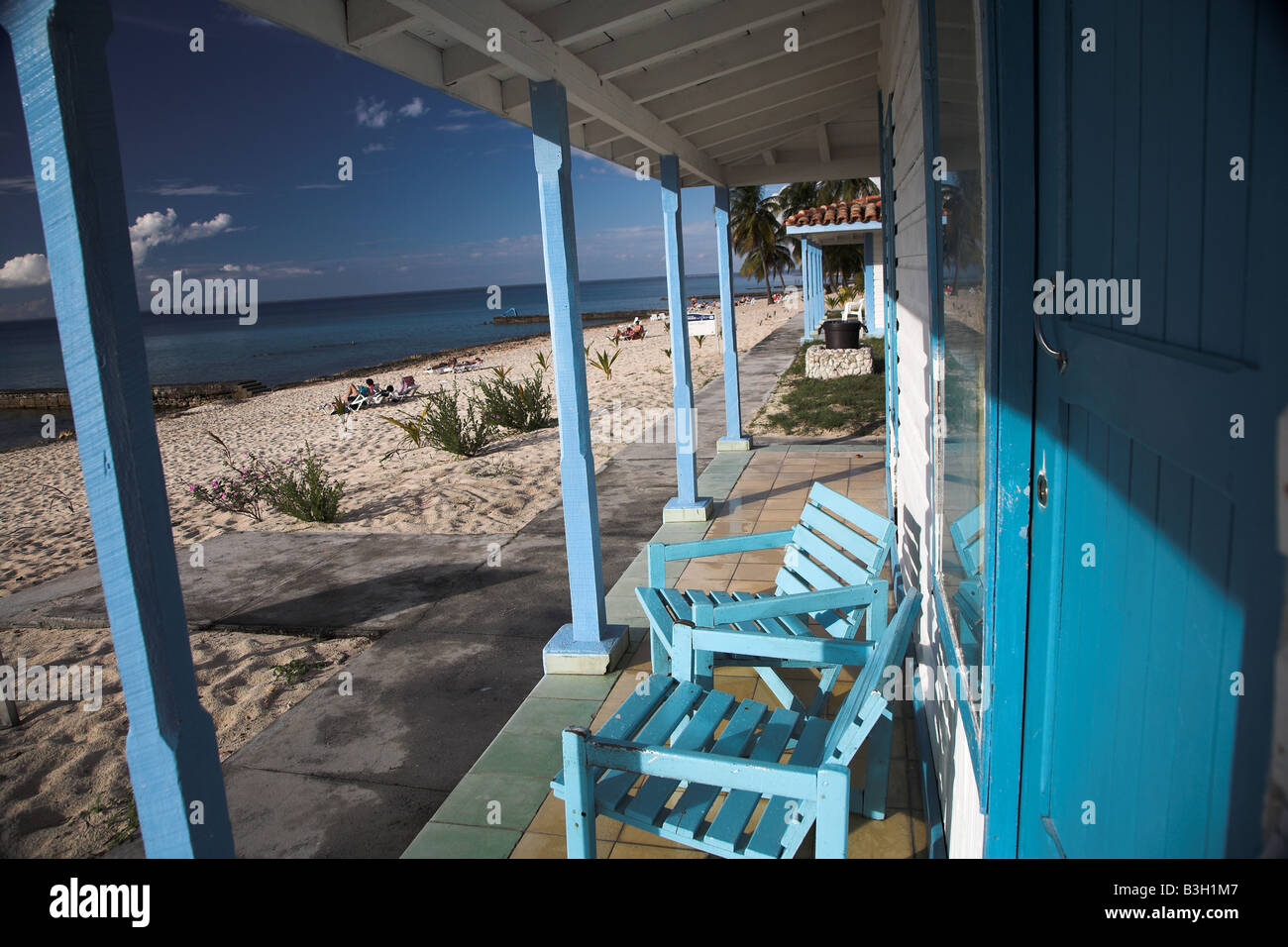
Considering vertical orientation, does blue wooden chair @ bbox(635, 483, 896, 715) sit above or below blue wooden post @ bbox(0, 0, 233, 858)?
below

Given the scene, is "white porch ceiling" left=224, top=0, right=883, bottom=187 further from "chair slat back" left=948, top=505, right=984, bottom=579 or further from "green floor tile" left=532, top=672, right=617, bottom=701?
"green floor tile" left=532, top=672, right=617, bottom=701

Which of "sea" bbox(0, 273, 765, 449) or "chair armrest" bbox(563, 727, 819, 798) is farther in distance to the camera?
"sea" bbox(0, 273, 765, 449)

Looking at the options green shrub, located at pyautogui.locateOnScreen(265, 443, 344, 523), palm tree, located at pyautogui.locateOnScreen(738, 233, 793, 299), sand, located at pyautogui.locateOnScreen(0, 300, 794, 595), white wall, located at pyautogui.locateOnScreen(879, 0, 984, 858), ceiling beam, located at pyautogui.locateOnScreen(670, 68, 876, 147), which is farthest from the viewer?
palm tree, located at pyautogui.locateOnScreen(738, 233, 793, 299)

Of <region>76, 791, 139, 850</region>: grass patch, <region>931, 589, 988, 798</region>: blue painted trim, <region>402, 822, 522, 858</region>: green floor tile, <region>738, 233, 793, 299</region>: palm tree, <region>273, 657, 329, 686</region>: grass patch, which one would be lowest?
<region>76, 791, 139, 850</region>: grass patch

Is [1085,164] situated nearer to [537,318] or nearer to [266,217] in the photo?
[537,318]

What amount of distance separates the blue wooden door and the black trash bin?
1413 cm

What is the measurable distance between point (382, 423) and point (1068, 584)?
1358 centimetres

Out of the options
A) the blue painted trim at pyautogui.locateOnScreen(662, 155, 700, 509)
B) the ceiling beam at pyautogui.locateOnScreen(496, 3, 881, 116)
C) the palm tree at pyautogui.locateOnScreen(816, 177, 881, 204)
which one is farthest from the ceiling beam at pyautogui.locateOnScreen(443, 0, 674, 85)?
the palm tree at pyautogui.locateOnScreen(816, 177, 881, 204)

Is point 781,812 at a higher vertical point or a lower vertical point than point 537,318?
lower

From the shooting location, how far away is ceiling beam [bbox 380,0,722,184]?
2.79 metres

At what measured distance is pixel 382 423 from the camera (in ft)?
45.5

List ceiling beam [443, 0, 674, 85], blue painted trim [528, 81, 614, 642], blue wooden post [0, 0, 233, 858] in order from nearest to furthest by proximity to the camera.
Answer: blue wooden post [0, 0, 233, 858] → ceiling beam [443, 0, 674, 85] → blue painted trim [528, 81, 614, 642]

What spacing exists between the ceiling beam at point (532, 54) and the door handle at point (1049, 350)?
2228 mm

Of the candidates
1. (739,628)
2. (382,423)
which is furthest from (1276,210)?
(382,423)
